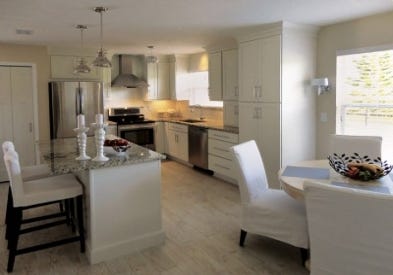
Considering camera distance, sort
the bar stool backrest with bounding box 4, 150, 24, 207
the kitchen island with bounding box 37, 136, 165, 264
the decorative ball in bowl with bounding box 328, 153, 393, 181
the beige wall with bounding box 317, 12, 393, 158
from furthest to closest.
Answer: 1. the beige wall with bounding box 317, 12, 393, 158
2. the kitchen island with bounding box 37, 136, 165, 264
3. the bar stool backrest with bounding box 4, 150, 24, 207
4. the decorative ball in bowl with bounding box 328, 153, 393, 181

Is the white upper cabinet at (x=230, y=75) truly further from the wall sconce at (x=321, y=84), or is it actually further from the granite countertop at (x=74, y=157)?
the granite countertop at (x=74, y=157)

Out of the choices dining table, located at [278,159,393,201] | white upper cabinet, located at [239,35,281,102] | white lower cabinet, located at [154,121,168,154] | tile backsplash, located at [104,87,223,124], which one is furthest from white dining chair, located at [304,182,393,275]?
white lower cabinet, located at [154,121,168,154]

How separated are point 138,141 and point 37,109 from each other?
194 cm

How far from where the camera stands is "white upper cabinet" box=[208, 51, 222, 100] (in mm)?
5965

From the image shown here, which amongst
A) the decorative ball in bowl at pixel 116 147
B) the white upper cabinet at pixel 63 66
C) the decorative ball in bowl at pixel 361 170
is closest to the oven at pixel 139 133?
the white upper cabinet at pixel 63 66

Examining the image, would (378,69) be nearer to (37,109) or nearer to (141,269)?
(141,269)

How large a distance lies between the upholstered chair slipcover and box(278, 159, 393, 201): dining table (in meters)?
0.24

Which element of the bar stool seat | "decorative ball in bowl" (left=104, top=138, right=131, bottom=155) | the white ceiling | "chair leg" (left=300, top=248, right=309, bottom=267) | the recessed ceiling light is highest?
the recessed ceiling light

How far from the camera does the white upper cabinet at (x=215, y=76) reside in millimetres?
5965

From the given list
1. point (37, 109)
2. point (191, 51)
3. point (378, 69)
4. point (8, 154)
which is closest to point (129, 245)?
point (8, 154)

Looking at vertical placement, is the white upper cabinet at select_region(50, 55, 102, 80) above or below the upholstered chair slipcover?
above

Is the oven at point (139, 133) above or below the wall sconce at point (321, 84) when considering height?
below

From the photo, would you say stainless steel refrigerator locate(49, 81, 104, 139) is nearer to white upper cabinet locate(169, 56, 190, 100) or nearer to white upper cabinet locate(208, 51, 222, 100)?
white upper cabinet locate(169, 56, 190, 100)

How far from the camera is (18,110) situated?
19.2 feet
